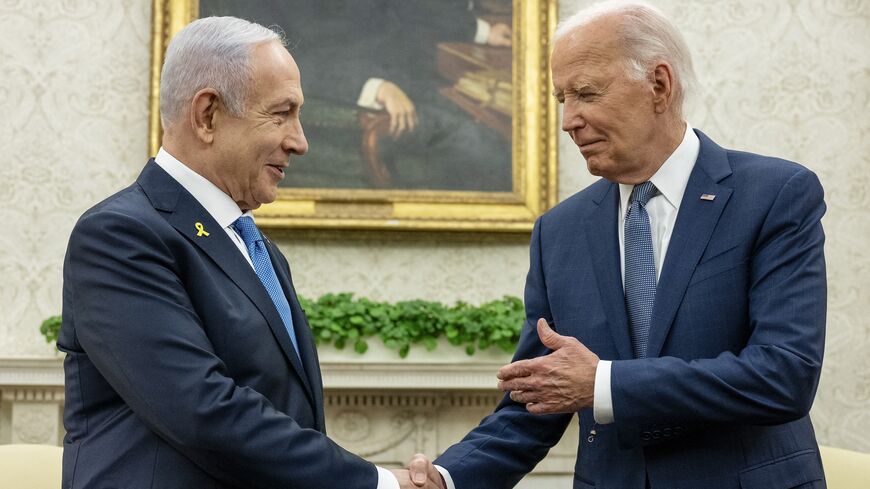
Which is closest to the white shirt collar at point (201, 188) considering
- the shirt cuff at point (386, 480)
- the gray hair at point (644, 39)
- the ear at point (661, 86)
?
the shirt cuff at point (386, 480)

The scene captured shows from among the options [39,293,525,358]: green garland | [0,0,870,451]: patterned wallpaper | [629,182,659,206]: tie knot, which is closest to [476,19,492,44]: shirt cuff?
[0,0,870,451]: patterned wallpaper

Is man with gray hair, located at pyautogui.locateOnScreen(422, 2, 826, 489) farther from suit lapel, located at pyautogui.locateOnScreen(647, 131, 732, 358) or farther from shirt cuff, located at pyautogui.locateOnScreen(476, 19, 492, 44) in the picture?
shirt cuff, located at pyautogui.locateOnScreen(476, 19, 492, 44)

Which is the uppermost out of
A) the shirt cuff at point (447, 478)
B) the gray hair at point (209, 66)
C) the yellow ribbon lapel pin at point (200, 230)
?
the gray hair at point (209, 66)

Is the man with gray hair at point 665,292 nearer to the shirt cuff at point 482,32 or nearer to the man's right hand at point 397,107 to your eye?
the man's right hand at point 397,107

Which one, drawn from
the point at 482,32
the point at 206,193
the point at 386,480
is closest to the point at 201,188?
the point at 206,193

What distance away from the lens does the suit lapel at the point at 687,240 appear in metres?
2.22

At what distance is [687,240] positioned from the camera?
227 cm

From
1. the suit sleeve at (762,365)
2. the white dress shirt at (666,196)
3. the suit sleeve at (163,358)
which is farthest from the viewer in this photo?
the white dress shirt at (666,196)

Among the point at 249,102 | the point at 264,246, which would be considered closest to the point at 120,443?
the point at 264,246

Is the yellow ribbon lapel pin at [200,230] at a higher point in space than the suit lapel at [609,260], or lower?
higher

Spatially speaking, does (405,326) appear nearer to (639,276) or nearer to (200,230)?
A: (639,276)

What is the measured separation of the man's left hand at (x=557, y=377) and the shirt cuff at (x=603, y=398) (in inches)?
0.5

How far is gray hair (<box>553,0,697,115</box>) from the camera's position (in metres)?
2.44

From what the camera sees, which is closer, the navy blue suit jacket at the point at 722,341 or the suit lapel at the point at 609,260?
the navy blue suit jacket at the point at 722,341
